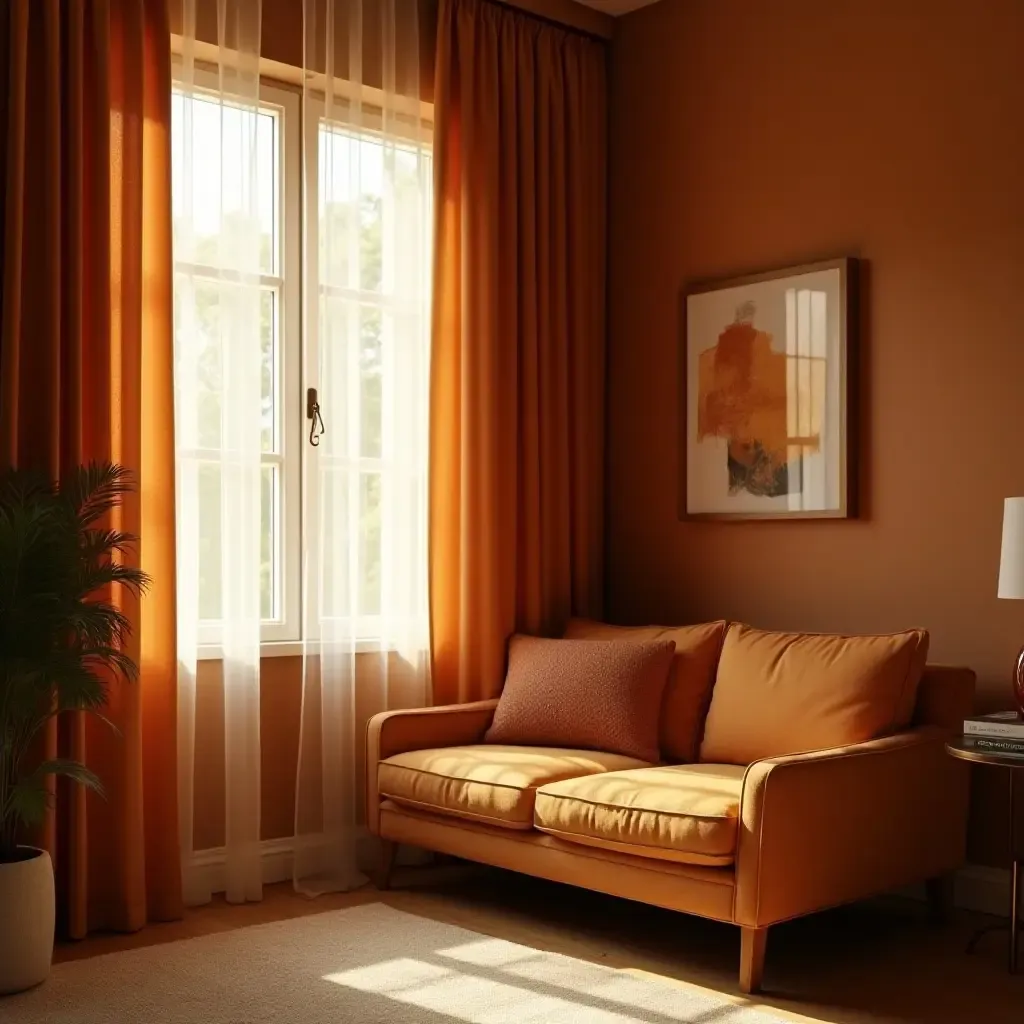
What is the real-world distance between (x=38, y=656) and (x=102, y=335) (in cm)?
103

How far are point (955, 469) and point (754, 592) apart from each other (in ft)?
2.95

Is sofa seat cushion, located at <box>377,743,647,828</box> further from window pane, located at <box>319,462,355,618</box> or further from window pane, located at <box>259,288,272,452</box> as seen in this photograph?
window pane, located at <box>259,288,272,452</box>

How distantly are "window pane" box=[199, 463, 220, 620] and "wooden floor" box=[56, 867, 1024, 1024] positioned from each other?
3.28 ft

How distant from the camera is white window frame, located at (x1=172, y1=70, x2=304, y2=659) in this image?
462 centimetres

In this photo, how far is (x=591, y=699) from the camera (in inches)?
171

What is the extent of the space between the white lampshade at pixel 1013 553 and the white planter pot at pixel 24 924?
2626 mm

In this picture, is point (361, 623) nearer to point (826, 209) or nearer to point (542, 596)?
point (542, 596)

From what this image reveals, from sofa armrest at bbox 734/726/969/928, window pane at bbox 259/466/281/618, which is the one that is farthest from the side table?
window pane at bbox 259/466/281/618

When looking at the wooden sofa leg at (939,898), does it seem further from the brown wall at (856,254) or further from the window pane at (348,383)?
the window pane at (348,383)

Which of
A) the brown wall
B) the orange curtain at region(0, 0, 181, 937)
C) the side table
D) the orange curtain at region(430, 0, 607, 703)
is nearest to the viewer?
the side table

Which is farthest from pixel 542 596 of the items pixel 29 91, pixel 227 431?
pixel 29 91

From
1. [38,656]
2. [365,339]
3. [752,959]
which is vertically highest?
[365,339]

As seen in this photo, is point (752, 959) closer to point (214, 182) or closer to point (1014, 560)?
point (1014, 560)

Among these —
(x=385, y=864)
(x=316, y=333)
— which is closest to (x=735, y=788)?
(x=385, y=864)
